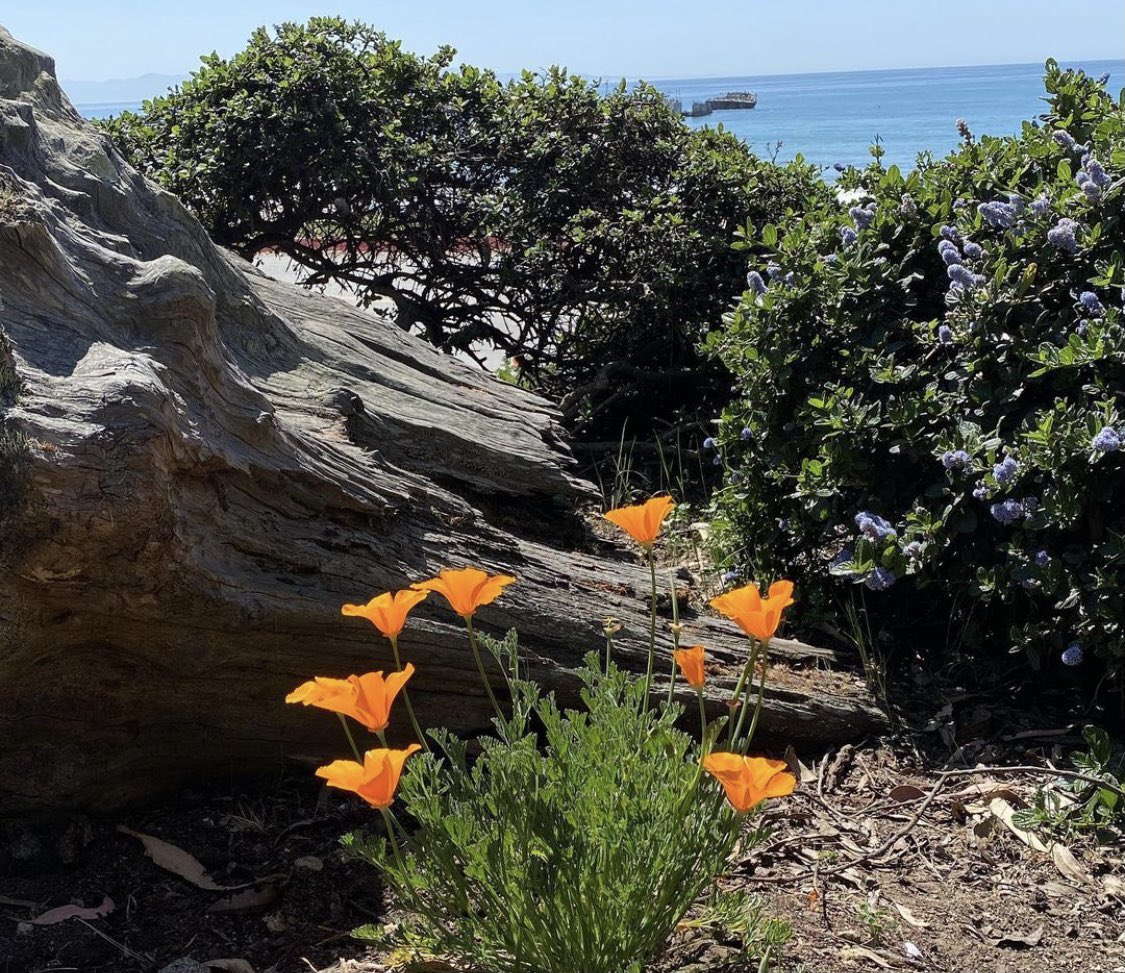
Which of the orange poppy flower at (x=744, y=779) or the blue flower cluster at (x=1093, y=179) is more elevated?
the blue flower cluster at (x=1093, y=179)

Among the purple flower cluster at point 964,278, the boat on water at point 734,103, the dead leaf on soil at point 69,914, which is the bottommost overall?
the dead leaf on soil at point 69,914

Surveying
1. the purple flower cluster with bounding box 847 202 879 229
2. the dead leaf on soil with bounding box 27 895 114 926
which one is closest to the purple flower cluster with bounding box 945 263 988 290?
the purple flower cluster with bounding box 847 202 879 229

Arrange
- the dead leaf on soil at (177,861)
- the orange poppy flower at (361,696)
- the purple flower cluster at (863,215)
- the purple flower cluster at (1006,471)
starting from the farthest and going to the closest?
1. the purple flower cluster at (863,215)
2. the purple flower cluster at (1006,471)
3. the dead leaf on soil at (177,861)
4. the orange poppy flower at (361,696)

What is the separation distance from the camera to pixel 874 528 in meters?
3.65

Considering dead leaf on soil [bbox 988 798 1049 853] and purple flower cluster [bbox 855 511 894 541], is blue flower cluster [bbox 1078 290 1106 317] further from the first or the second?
dead leaf on soil [bbox 988 798 1049 853]

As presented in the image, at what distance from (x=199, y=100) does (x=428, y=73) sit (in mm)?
1280

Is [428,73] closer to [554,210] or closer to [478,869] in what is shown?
[554,210]

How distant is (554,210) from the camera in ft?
21.0

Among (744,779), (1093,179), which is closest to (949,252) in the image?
(1093,179)

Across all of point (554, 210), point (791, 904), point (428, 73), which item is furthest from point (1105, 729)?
point (428, 73)

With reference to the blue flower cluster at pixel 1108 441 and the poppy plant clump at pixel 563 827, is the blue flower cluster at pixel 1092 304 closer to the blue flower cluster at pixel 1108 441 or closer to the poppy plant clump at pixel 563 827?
the blue flower cluster at pixel 1108 441

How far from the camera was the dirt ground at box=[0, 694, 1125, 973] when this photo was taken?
2750 mm

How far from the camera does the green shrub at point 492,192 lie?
245 inches

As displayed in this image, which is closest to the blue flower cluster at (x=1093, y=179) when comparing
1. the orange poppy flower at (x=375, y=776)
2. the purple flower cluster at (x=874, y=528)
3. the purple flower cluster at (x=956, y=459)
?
the purple flower cluster at (x=956, y=459)
